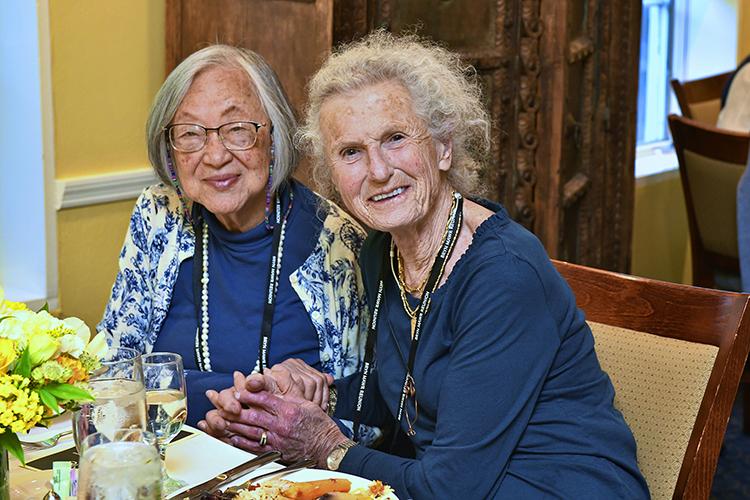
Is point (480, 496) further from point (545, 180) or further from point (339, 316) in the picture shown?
point (545, 180)

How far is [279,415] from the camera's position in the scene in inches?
66.0

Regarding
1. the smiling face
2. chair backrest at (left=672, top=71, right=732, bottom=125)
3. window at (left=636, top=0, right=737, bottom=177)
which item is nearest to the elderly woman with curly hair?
the smiling face

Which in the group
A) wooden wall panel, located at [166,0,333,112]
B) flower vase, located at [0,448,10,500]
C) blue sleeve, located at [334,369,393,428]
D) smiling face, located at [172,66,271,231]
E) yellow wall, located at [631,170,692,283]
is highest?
wooden wall panel, located at [166,0,333,112]

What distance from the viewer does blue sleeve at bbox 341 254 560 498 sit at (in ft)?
4.71

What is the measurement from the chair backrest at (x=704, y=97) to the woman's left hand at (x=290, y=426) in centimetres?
340

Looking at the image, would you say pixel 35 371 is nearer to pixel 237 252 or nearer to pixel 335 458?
pixel 335 458

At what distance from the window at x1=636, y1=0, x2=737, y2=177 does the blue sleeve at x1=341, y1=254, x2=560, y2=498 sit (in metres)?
3.74

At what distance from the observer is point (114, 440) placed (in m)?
0.95

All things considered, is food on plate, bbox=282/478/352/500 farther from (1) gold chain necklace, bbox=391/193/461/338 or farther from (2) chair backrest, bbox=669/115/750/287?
(2) chair backrest, bbox=669/115/750/287

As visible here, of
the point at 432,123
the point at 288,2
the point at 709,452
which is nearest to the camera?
the point at 709,452

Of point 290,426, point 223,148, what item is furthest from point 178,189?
point 290,426

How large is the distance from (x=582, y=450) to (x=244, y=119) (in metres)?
0.92

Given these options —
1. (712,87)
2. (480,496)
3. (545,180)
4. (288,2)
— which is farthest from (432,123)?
(712,87)

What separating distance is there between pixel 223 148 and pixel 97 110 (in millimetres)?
757
